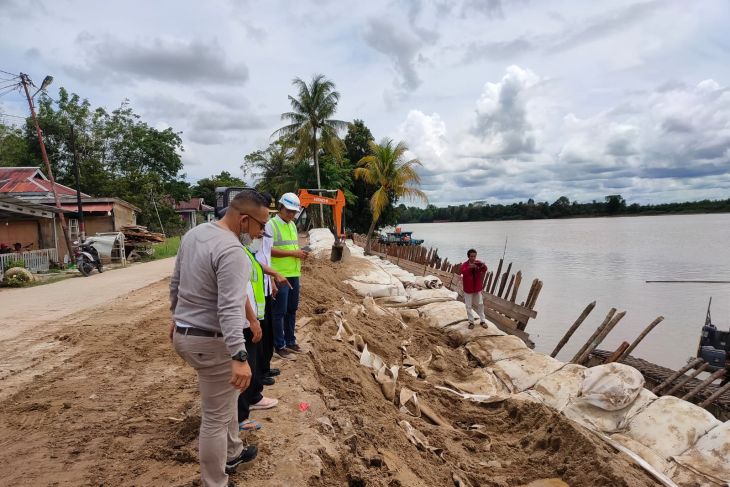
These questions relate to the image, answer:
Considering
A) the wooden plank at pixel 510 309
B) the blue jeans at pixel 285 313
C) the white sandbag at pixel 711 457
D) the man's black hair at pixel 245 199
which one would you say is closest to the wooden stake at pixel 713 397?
the white sandbag at pixel 711 457

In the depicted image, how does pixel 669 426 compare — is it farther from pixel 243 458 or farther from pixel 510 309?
pixel 510 309

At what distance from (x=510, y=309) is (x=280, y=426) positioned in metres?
7.62

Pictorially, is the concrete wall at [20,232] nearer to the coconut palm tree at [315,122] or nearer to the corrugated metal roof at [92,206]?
the corrugated metal roof at [92,206]

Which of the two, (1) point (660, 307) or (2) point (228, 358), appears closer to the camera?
(2) point (228, 358)

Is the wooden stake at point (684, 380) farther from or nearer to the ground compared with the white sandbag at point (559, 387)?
nearer to the ground

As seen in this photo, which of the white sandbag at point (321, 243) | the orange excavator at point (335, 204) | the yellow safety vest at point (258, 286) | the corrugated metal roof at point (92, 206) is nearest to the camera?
the yellow safety vest at point (258, 286)

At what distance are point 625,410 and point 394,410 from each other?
2.38 meters

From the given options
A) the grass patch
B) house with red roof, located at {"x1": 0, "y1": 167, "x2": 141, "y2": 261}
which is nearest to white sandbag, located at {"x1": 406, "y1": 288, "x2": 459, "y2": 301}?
house with red roof, located at {"x1": 0, "y1": 167, "x2": 141, "y2": 261}

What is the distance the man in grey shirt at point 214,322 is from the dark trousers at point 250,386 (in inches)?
12.0

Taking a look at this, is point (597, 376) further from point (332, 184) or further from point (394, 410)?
point (332, 184)

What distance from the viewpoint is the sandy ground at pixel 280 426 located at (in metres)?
2.86

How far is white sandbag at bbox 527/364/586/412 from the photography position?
17.5ft

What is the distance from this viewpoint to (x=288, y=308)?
15.4ft

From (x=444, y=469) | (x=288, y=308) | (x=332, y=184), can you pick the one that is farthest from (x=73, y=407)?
(x=332, y=184)
